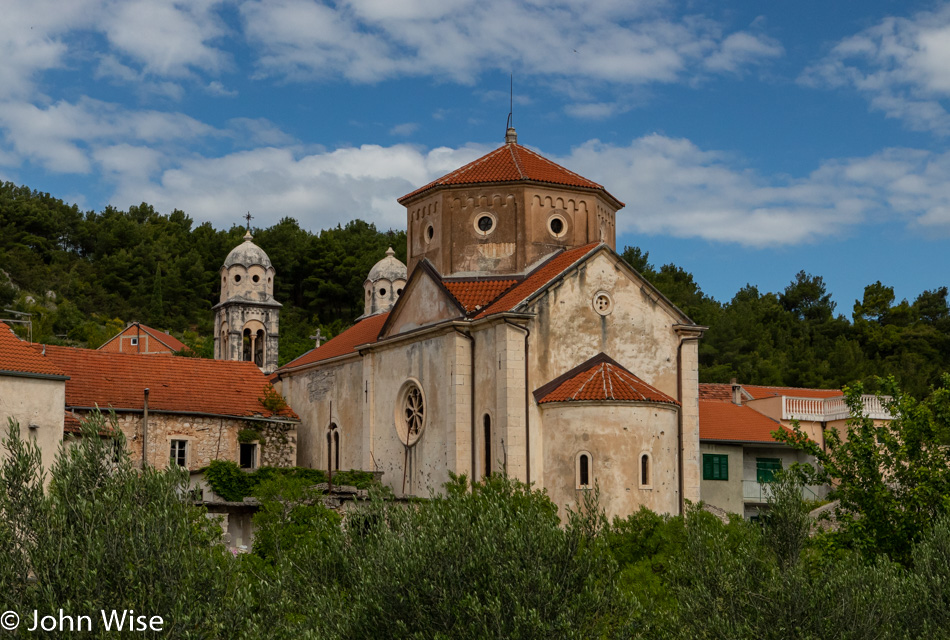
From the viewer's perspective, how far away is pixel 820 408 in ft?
136

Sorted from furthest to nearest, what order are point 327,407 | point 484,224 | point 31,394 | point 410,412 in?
point 327,407 → point 484,224 → point 410,412 → point 31,394

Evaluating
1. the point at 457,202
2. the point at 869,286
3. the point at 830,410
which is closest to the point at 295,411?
the point at 457,202

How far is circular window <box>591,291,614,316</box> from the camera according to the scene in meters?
28.1

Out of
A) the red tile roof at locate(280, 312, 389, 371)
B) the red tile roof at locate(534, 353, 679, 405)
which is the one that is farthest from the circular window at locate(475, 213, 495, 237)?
the red tile roof at locate(534, 353, 679, 405)

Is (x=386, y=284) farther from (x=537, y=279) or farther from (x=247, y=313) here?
(x=537, y=279)

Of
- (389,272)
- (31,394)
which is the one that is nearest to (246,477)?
(31,394)

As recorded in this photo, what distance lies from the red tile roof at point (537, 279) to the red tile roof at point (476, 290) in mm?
345

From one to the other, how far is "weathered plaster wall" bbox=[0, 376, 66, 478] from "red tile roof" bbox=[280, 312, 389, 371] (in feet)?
35.1

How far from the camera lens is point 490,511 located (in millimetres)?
14281

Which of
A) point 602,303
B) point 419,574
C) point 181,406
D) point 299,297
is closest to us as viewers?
point 419,574

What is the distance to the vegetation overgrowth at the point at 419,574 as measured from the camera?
37.1ft

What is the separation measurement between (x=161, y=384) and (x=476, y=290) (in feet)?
34.1

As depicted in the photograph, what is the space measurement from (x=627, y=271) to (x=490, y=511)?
1531cm

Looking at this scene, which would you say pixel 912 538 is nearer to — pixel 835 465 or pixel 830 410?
pixel 835 465
